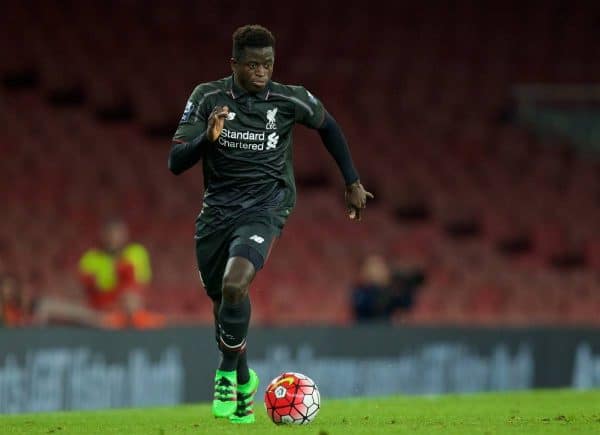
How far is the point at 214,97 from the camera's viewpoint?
23.2ft

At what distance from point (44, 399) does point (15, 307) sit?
1163 millimetres

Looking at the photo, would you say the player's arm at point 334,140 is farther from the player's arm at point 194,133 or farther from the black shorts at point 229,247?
the player's arm at point 194,133

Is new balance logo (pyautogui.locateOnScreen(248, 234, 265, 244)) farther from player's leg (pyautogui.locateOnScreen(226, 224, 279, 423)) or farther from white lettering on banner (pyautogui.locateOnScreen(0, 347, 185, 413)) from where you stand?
white lettering on banner (pyautogui.locateOnScreen(0, 347, 185, 413))

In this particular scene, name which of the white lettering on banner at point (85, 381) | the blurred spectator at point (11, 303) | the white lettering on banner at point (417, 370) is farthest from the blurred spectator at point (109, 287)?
the white lettering on banner at point (417, 370)

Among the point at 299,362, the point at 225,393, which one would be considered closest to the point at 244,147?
the point at 225,393

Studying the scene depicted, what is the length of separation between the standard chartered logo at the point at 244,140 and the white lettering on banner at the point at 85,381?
13.8ft

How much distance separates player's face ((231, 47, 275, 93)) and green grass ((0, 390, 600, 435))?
1812 mm

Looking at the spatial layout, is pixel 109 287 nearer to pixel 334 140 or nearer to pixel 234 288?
pixel 334 140

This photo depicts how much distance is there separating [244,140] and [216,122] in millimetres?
495

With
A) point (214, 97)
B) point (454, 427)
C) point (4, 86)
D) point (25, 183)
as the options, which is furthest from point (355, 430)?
point (4, 86)

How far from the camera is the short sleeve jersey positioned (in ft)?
23.1

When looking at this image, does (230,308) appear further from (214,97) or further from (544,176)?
(544,176)

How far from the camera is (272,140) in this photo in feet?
23.4

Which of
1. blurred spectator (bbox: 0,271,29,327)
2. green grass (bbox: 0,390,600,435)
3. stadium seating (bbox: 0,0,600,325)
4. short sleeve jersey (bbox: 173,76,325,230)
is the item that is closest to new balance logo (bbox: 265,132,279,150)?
short sleeve jersey (bbox: 173,76,325,230)
